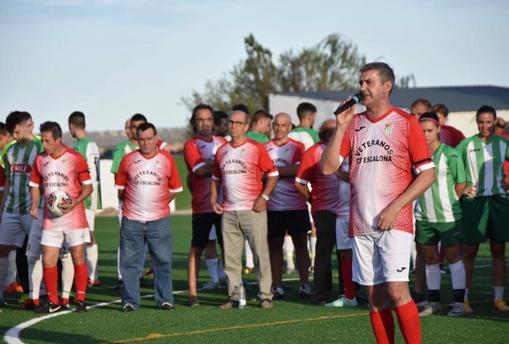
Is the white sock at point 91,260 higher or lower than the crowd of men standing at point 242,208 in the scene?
lower

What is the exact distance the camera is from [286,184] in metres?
13.6

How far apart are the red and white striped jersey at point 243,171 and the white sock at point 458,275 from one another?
2401mm

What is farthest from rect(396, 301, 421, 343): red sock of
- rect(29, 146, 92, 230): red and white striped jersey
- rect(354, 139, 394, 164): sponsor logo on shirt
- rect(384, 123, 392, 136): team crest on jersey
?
rect(29, 146, 92, 230): red and white striped jersey

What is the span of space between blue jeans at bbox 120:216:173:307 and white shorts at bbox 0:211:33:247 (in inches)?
54.6

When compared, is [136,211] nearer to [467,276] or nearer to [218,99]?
[467,276]

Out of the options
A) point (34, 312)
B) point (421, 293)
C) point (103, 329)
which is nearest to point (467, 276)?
point (421, 293)

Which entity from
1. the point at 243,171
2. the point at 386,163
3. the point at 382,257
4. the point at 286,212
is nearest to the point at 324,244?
the point at 286,212

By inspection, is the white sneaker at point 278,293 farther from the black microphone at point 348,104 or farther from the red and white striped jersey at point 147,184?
the black microphone at point 348,104

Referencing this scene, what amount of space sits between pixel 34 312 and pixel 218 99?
2256 inches

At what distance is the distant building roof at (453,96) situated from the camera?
169ft

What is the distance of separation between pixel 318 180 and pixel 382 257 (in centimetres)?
503

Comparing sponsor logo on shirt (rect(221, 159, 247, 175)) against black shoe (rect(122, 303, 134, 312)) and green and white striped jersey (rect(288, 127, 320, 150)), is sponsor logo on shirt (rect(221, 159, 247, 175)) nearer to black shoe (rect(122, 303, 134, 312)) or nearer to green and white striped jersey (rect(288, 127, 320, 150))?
black shoe (rect(122, 303, 134, 312))

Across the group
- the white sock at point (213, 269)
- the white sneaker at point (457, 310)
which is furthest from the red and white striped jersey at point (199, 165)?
the white sneaker at point (457, 310)

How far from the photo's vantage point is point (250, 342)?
32.0 feet
